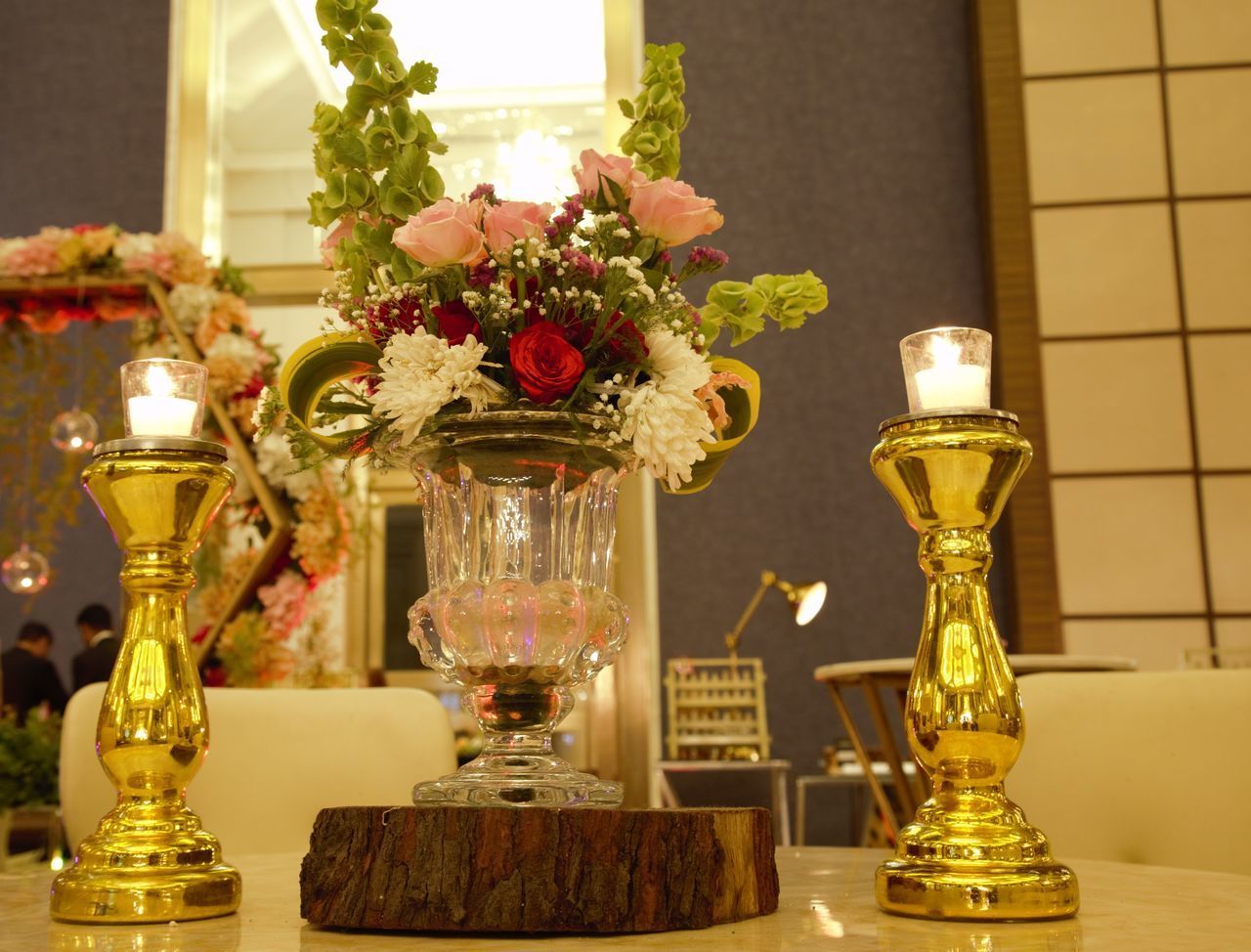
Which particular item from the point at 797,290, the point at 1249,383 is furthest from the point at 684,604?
the point at 797,290

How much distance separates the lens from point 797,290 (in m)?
1.04

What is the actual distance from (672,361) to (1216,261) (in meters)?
4.42

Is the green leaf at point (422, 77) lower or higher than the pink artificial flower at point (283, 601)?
higher

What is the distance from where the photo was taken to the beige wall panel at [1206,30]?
15.9 ft

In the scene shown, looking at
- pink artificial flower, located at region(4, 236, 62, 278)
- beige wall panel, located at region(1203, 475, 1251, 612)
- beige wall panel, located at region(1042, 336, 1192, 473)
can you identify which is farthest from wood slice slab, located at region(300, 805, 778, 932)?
beige wall panel, located at region(1203, 475, 1251, 612)

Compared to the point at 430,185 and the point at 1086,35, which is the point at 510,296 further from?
the point at 1086,35

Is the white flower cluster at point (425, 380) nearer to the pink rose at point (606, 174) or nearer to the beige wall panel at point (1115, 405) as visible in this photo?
the pink rose at point (606, 174)

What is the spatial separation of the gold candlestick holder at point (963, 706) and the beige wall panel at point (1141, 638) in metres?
3.97

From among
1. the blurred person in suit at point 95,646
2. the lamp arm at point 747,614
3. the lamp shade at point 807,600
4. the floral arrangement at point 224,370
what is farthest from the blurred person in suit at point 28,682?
the lamp shade at point 807,600

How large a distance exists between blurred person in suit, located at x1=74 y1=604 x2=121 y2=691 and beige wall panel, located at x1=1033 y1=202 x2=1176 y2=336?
3329mm

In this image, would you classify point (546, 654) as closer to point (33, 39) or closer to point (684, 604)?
point (684, 604)

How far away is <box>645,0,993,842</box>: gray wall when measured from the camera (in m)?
4.78

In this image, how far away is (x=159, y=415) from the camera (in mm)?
907

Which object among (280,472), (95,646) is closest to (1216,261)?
(280,472)
